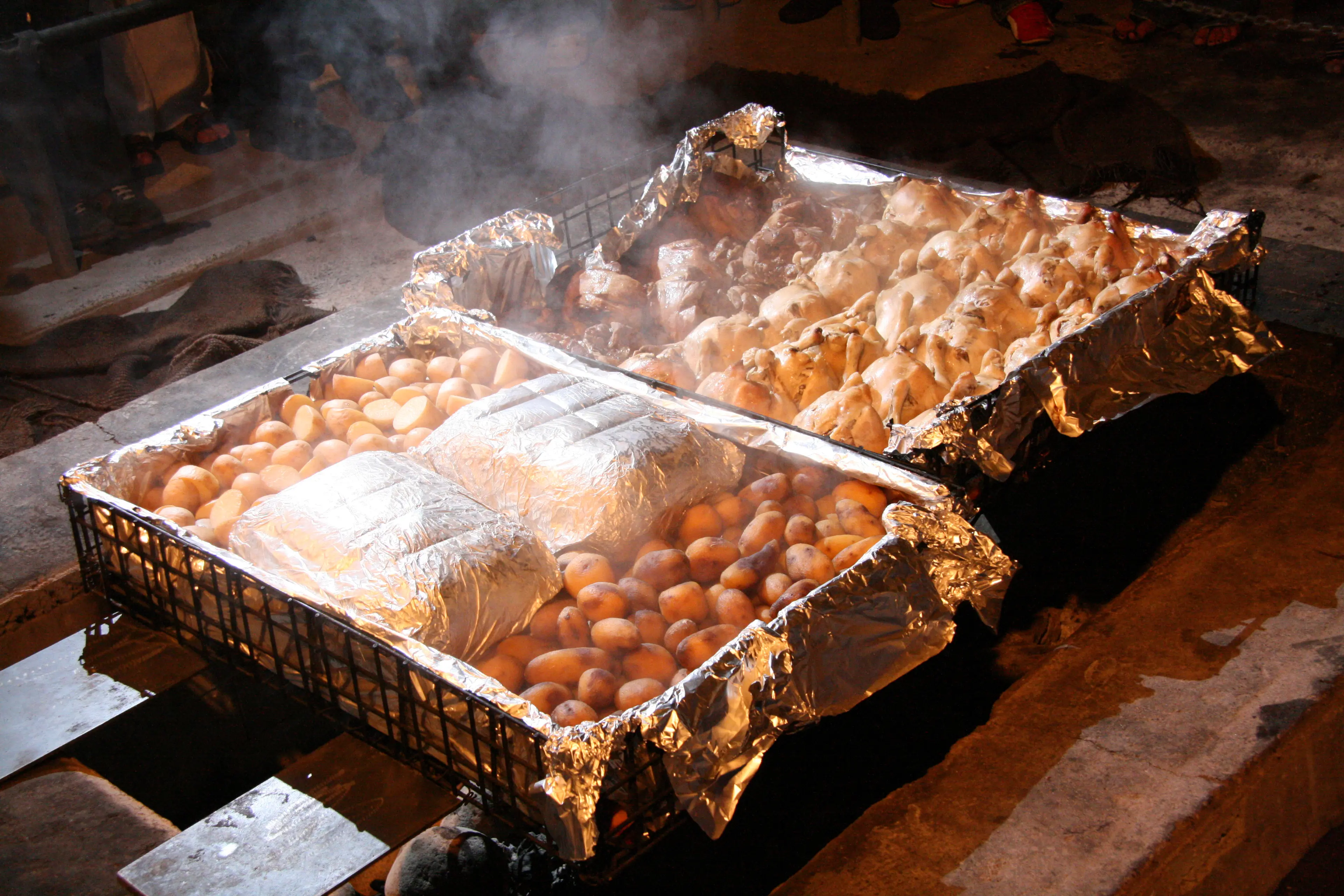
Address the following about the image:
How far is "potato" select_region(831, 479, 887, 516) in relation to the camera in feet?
8.10

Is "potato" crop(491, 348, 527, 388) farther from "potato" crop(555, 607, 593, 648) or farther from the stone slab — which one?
the stone slab

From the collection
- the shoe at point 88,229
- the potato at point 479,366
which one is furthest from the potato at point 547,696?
the shoe at point 88,229

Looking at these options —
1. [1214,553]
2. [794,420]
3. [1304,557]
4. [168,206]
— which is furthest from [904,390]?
[168,206]

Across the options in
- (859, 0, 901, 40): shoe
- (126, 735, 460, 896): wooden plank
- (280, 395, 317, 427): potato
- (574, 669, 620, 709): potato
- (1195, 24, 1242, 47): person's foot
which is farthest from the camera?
(859, 0, 901, 40): shoe

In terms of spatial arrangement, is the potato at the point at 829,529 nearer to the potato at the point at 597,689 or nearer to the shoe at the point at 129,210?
the potato at the point at 597,689

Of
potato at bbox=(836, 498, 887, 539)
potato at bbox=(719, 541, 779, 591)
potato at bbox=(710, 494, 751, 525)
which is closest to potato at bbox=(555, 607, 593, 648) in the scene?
potato at bbox=(719, 541, 779, 591)

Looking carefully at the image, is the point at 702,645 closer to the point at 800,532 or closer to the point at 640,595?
the point at 640,595

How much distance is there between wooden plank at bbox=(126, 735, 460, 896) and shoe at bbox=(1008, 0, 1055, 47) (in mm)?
7032

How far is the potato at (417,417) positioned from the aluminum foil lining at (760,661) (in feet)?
2.35

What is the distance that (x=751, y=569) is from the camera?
2.31m

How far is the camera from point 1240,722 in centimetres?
240

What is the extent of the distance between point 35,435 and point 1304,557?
16.1 feet

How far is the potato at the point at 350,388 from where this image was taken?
313cm

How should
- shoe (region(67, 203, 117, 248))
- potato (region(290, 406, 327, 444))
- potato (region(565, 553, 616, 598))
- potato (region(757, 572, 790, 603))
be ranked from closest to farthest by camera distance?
1. potato (region(757, 572, 790, 603))
2. potato (region(565, 553, 616, 598))
3. potato (region(290, 406, 327, 444))
4. shoe (region(67, 203, 117, 248))
